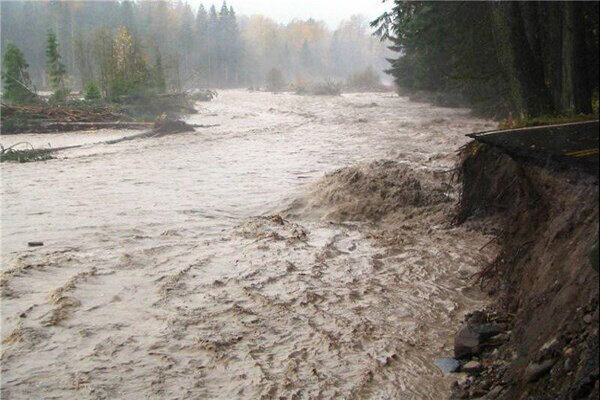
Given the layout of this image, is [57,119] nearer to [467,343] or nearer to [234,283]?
[234,283]

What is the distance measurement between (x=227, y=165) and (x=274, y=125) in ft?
33.4

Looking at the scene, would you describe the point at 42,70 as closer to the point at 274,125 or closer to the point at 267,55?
the point at 267,55

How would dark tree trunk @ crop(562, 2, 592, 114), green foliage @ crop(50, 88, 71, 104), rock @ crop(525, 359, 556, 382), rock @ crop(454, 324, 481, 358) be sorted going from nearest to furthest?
rock @ crop(525, 359, 556, 382) → rock @ crop(454, 324, 481, 358) → dark tree trunk @ crop(562, 2, 592, 114) → green foliage @ crop(50, 88, 71, 104)

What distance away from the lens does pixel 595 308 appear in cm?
239

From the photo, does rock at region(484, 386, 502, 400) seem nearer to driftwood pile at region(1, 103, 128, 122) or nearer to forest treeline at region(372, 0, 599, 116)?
forest treeline at region(372, 0, 599, 116)

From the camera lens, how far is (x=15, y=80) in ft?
85.5

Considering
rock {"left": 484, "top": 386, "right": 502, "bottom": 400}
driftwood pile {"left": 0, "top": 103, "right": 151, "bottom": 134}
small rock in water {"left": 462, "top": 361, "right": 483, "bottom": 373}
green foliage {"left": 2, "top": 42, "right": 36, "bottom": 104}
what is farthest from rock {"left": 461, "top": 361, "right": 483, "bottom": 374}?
green foliage {"left": 2, "top": 42, "right": 36, "bottom": 104}

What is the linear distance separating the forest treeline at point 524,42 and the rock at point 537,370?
158 inches

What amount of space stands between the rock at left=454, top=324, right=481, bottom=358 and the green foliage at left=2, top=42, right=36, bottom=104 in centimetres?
2640

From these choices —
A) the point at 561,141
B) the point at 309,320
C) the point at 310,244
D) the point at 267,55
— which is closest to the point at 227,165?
the point at 310,244

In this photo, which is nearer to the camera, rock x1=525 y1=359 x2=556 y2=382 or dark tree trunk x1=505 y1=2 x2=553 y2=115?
rock x1=525 y1=359 x2=556 y2=382

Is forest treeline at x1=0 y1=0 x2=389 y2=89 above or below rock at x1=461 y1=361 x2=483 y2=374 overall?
above

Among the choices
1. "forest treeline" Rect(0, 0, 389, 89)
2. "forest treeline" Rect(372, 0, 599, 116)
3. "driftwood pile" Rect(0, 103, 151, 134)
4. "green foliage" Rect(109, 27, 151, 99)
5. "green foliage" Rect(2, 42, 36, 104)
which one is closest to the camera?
"forest treeline" Rect(372, 0, 599, 116)

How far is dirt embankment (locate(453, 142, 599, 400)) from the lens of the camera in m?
2.41
